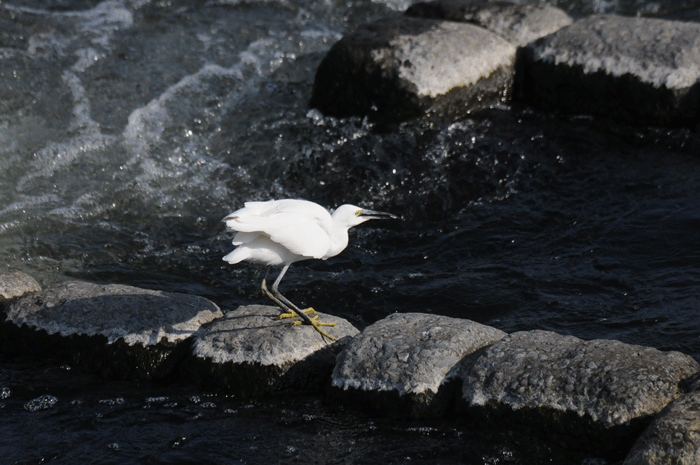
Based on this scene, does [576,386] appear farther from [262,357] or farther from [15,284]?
[15,284]

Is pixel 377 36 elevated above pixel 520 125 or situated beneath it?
elevated above

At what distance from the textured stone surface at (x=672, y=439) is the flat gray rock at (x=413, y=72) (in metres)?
5.07

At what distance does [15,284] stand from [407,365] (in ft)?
9.75

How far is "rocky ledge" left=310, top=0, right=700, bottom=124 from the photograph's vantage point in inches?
292

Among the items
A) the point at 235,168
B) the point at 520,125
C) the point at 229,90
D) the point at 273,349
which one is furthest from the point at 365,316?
the point at 229,90

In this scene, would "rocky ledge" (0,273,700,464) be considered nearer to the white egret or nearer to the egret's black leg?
the egret's black leg

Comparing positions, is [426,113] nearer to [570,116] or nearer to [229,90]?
[570,116]

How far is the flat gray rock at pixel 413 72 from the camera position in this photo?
772cm

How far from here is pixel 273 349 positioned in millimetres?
4223

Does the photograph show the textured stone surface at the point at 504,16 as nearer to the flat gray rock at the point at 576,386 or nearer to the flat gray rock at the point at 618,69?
the flat gray rock at the point at 618,69

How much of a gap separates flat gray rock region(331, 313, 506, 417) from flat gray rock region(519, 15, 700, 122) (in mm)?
4334

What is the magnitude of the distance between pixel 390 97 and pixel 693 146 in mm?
3116

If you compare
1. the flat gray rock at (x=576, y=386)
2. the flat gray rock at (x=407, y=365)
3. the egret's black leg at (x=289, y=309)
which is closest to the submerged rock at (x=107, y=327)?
the egret's black leg at (x=289, y=309)

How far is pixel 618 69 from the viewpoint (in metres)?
7.53
